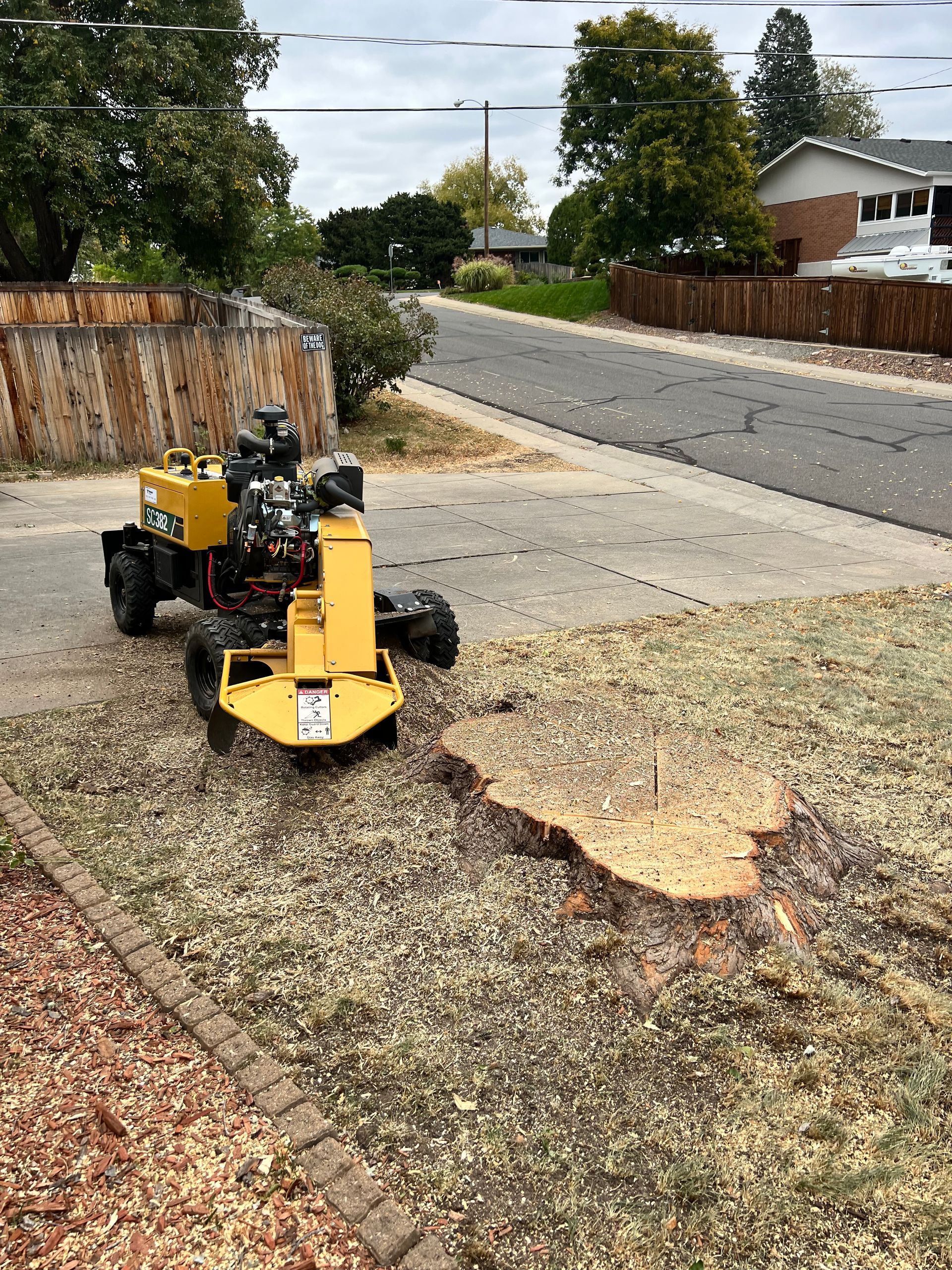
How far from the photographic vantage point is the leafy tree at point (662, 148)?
111 feet

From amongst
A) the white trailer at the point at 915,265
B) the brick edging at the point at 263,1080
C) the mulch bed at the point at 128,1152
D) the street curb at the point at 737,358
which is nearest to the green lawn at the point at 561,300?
the street curb at the point at 737,358

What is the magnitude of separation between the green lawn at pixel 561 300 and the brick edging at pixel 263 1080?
111 ft

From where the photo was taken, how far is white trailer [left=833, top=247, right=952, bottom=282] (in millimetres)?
26922

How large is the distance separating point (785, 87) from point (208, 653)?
72998mm

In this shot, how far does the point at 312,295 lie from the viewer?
17.2 metres

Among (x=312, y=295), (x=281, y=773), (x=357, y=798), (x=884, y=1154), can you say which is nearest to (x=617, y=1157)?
(x=884, y=1154)

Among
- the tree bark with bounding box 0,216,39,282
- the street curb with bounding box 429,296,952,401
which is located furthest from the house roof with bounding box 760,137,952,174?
the tree bark with bounding box 0,216,39,282

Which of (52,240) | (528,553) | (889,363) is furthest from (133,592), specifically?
(889,363)

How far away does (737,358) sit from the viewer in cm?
2694

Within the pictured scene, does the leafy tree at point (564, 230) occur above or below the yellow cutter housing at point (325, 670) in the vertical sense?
above

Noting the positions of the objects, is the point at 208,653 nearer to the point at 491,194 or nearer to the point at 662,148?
the point at 662,148

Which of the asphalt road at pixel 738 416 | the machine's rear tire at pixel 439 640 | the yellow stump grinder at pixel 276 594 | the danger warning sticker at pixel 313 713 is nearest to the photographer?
the danger warning sticker at pixel 313 713

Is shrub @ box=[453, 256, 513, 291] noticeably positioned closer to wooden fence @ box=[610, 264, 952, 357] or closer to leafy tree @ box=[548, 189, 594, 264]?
leafy tree @ box=[548, 189, 594, 264]

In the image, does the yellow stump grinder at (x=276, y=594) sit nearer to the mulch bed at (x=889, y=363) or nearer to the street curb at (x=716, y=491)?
the street curb at (x=716, y=491)
